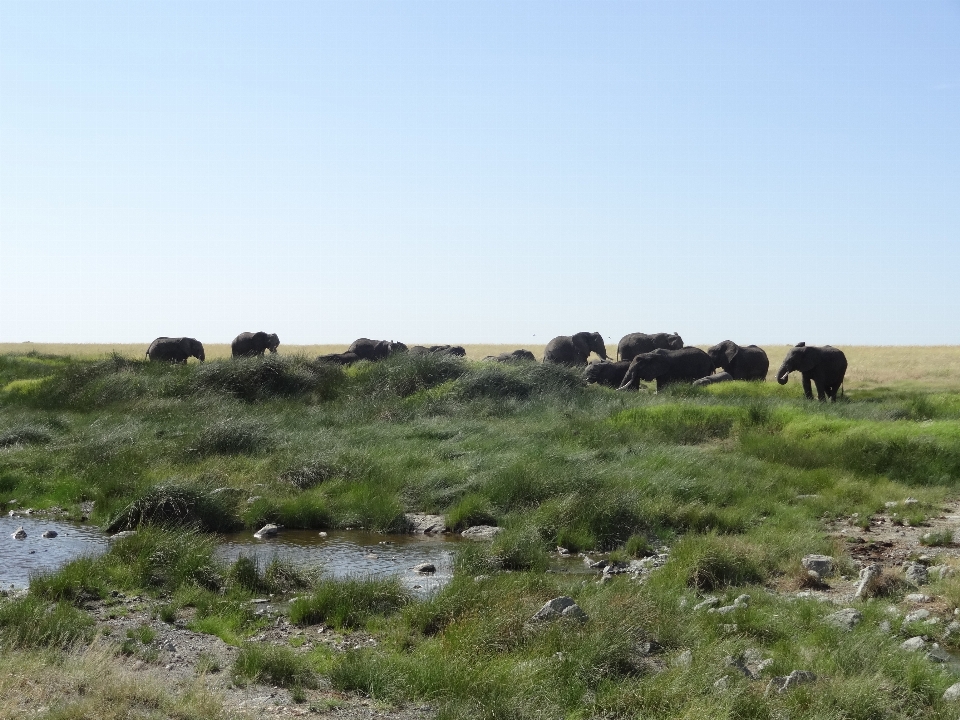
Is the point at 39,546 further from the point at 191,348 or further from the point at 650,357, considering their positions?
the point at 191,348

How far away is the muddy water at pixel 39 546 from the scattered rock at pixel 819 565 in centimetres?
740

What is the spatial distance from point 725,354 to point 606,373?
15.9 ft

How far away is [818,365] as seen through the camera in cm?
2683

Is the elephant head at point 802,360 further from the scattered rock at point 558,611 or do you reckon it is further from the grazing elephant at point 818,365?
the scattered rock at point 558,611

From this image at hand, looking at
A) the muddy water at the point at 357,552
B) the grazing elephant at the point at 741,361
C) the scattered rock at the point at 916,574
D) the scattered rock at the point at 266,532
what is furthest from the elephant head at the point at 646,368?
the scattered rock at the point at 916,574

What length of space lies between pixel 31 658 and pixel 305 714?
195 cm

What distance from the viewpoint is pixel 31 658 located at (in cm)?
671

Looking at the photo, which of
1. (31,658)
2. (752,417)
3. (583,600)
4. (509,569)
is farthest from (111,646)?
(752,417)

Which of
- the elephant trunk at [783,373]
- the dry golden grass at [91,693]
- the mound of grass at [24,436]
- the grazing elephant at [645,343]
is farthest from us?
the grazing elephant at [645,343]

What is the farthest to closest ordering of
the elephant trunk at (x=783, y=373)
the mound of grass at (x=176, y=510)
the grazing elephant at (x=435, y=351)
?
1. the grazing elephant at (x=435, y=351)
2. the elephant trunk at (x=783, y=373)
3. the mound of grass at (x=176, y=510)

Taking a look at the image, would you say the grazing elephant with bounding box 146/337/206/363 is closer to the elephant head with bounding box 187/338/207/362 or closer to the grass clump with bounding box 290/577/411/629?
the elephant head with bounding box 187/338/207/362

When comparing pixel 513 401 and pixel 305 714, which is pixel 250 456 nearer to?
pixel 513 401

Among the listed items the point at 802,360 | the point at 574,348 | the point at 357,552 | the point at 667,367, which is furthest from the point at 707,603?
the point at 574,348

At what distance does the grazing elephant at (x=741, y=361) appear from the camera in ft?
115
